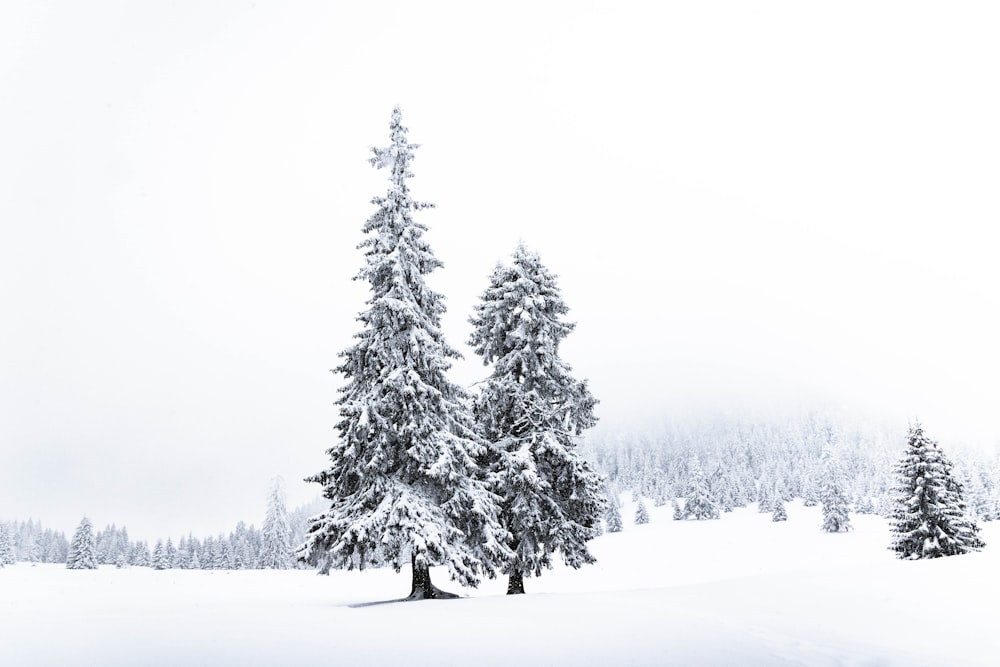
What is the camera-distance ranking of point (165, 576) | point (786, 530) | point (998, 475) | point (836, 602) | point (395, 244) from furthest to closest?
point (998, 475)
point (786, 530)
point (165, 576)
point (395, 244)
point (836, 602)

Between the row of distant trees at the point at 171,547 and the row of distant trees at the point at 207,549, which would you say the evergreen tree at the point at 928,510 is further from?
the row of distant trees at the point at 207,549

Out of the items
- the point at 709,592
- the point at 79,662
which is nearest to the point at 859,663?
the point at 709,592

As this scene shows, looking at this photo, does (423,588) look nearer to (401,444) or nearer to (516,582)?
(516,582)

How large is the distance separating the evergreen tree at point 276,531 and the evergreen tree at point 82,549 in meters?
18.5

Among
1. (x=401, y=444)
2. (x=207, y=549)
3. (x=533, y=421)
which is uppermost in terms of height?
(x=533, y=421)

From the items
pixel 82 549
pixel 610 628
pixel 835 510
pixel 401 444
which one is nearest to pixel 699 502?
pixel 835 510

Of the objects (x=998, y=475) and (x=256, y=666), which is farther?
(x=998, y=475)

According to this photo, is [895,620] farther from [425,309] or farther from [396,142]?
[396,142]

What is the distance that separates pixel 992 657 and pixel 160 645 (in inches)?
526

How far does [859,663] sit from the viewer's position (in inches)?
354

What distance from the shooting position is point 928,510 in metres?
34.1

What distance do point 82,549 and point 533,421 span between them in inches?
2718

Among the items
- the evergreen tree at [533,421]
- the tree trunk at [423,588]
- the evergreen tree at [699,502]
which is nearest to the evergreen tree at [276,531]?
the evergreen tree at [699,502]

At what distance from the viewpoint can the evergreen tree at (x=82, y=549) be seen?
66.1m
